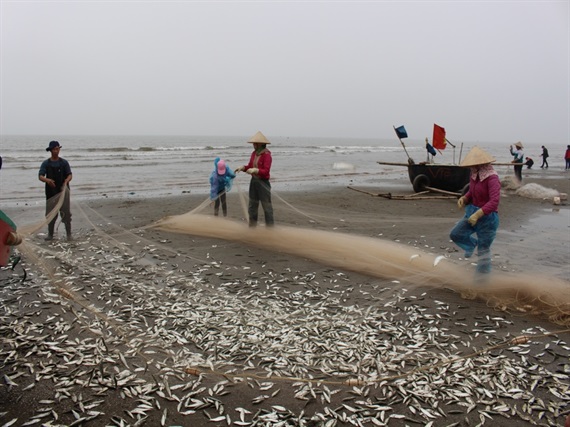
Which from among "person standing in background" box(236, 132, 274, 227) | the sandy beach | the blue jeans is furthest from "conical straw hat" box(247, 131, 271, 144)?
the blue jeans

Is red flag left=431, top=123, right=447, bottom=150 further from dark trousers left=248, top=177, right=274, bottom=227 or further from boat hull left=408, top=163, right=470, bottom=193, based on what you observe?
dark trousers left=248, top=177, right=274, bottom=227

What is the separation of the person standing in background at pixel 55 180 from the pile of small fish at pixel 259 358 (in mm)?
2766

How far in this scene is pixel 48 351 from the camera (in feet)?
14.5

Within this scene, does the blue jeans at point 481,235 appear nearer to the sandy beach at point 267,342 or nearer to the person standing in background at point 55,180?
the sandy beach at point 267,342

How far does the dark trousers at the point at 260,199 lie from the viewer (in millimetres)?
9047

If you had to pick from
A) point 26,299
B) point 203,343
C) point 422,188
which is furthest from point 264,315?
point 422,188

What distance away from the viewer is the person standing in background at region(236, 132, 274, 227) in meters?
8.84

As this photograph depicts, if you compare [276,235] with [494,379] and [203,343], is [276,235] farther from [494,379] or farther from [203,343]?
[494,379]

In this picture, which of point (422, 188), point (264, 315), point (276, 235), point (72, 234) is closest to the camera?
point (264, 315)

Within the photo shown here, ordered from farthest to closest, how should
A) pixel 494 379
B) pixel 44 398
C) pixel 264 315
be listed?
pixel 264 315 → pixel 494 379 → pixel 44 398

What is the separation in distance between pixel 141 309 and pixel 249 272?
7.25ft

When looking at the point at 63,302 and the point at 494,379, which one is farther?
the point at 63,302

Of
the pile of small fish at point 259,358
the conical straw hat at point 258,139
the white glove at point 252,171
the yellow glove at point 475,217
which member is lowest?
the pile of small fish at point 259,358

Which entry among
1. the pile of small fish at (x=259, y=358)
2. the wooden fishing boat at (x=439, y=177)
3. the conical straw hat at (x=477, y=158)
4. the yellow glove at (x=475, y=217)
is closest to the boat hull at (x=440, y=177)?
the wooden fishing boat at (x=439, y=177)
